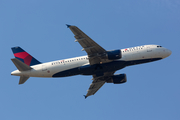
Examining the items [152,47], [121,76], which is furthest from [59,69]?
[152,47]

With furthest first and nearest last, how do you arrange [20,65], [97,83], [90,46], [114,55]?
[97,83] → [20,65] → [114,55] → [90,46]

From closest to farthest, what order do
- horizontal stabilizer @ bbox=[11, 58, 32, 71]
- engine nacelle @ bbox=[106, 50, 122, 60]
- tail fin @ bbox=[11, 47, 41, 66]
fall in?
horizontal stabilizer @ bbox=[11, 58, 32, 71] < engine nacelle @ bbox=[106, 50, 122, 60] < tail fin @ bbox=[11, 47, 41, 66]

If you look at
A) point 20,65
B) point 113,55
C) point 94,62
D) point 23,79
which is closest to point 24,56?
point 23,79

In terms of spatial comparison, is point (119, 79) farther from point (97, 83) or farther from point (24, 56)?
point (24, 56)

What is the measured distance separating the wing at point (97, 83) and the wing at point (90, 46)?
7.46 meters

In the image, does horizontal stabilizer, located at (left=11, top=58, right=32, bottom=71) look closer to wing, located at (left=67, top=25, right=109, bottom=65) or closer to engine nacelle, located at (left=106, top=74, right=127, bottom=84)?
wing, located at (left=67, top=25, right=109, bottom=65)

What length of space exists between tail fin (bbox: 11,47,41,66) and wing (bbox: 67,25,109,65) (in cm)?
1147

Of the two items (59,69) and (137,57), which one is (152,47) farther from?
(59,69)

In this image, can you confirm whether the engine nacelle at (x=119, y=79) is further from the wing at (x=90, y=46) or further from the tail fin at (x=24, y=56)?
the tail fin at (x=24, y=56)

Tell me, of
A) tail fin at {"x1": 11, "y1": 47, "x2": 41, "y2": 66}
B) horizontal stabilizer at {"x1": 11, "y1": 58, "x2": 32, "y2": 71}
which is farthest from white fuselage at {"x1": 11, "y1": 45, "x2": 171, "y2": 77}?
tail fin at {"x1": 11, "y1": 47, "x2": 41, "y2": 66}

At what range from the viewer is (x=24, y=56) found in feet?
186

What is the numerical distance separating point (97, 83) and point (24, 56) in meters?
16.9

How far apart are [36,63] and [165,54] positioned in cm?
2576

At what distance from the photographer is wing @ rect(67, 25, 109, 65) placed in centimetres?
4722
